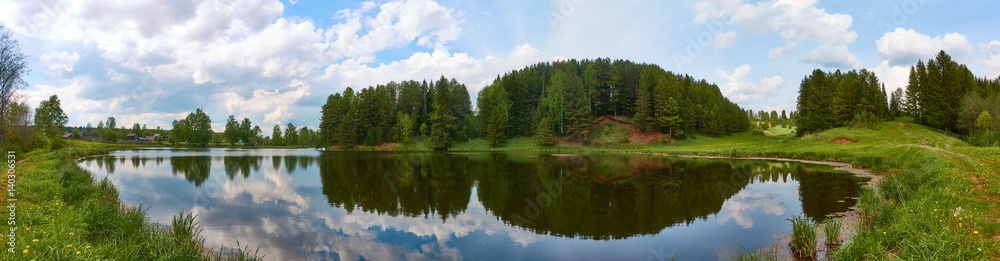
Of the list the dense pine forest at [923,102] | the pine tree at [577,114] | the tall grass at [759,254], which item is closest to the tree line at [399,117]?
the pine tree at [577,114]

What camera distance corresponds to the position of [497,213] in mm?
14141

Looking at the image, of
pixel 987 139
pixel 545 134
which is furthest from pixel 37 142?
pixel 987 139

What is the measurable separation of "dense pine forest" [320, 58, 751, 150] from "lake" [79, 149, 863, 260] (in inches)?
1932

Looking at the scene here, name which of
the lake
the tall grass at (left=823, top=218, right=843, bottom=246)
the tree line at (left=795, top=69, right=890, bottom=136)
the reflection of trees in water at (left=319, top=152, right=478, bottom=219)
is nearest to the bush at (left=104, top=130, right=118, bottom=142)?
the lake

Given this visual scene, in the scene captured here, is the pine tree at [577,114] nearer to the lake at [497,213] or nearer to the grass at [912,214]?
the lake at [497,213]

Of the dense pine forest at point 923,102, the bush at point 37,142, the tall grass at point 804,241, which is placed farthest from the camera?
the dense pine forest at point 923,102

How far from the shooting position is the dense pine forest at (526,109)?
73000 mm

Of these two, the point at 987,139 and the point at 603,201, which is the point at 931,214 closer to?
the point at 603,201

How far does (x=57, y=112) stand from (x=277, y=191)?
83851mm

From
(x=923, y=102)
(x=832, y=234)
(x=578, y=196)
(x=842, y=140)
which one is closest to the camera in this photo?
(x=832, y=234)

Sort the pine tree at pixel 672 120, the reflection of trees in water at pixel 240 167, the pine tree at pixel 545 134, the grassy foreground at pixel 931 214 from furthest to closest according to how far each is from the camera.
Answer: the pine tree at pixel 545 134
the pine tree at pixel 672 120
the reflection of trees in water at pixel 240 167
the grassy foreground at pixel 931 214

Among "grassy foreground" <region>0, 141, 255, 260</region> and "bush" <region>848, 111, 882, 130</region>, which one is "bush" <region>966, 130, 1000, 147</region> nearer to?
"bush" <region>848, 111, 882, 130</region>

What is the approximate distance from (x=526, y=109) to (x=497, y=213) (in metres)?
73.5

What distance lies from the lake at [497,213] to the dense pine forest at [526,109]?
49.1 m
